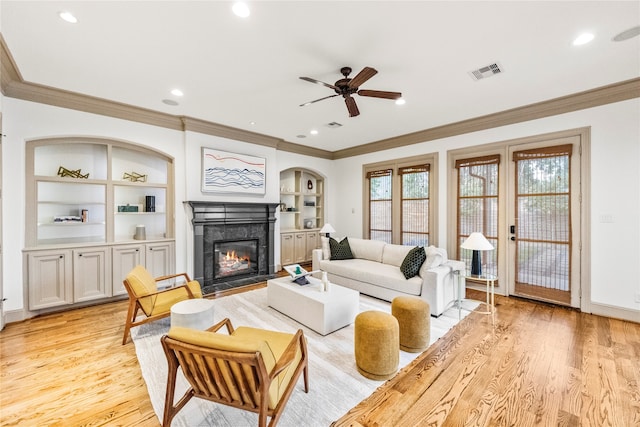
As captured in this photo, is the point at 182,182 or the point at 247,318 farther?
the point at 182,182

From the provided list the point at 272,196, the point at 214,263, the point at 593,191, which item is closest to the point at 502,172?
the point at 593,191

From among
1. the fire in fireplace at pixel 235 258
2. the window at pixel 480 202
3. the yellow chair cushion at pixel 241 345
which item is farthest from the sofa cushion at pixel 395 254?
the yellow chair cushion at pixel 241 345

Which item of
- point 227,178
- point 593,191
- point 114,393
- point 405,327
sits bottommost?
point 114,393

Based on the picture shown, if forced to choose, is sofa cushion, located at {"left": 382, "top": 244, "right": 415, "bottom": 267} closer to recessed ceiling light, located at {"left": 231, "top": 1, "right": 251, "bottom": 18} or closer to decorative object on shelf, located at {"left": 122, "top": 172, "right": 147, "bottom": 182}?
recessed ceiling light, located at {"left": 231, "top": 1, "right": 251, "bottom": 18}

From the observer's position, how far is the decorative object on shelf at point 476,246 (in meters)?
3.37

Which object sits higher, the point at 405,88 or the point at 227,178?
the point at 405,88

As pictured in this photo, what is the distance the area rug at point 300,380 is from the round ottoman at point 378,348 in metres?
0.09

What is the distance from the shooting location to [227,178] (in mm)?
5133

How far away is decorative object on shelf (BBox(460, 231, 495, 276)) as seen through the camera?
Answer: 11.1 ft

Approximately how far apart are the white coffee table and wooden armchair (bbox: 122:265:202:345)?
1065 mm

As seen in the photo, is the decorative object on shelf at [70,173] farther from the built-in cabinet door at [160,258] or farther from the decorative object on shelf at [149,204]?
the built-in cabinet door at [160,258]

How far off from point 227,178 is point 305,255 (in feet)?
9.34

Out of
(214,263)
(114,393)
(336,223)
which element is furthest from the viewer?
(336,223)

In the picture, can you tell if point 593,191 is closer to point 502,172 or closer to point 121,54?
point 502,172
